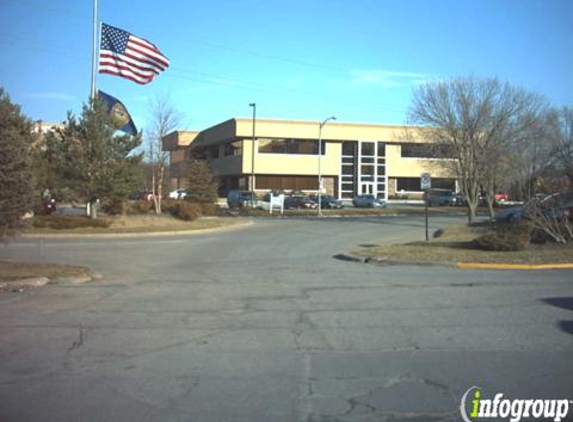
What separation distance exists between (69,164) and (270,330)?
77.4 feet

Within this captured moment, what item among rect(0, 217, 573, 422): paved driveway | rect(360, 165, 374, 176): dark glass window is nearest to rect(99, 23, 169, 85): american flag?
rect(0, 217, 573, 422): paved driveway

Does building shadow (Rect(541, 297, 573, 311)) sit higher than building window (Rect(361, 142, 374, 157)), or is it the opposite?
building window (Rect(361, 142, 374, 157))

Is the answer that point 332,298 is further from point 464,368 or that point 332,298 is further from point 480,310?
point 464,368

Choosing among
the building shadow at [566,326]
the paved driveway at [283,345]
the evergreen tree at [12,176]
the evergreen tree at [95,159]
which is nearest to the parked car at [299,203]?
the evergreen tree at [95,159]

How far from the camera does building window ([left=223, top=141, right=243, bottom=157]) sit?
8269cm

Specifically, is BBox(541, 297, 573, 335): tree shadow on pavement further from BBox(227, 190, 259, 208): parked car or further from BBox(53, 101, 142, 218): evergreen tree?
BBox(227, 190, 259, 208): parked car

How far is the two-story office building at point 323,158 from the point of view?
78.9 m

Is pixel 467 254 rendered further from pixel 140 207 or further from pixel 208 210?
pixel 208 210

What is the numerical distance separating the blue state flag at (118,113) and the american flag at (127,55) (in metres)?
4.18

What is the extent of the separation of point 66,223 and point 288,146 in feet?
173

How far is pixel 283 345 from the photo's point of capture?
7.59m

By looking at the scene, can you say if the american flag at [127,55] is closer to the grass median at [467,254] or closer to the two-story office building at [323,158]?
the grass median at [467,254]

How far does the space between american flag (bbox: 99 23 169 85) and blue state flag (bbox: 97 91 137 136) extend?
4.18m

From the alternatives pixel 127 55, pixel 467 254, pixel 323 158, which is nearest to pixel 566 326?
pixel 467 254
